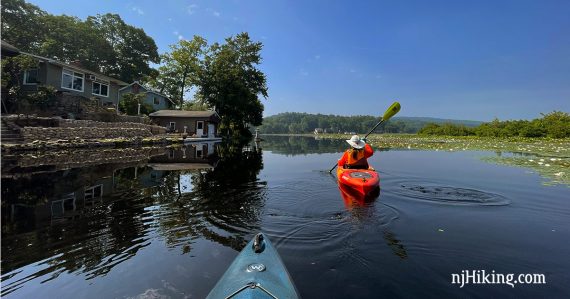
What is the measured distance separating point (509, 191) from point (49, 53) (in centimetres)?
5683

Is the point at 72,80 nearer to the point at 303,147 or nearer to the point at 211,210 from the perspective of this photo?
the point at 303,147

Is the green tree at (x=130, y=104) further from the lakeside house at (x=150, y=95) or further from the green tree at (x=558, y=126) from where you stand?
the green tree at (x=558, y=126)

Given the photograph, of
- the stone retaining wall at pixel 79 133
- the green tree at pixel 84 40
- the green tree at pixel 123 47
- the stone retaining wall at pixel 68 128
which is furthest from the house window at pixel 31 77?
the green tree at pixel 123 47

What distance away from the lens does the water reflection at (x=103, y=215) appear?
15.8 feet

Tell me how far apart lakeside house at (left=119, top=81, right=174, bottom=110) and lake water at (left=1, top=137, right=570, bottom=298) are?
30.8 m

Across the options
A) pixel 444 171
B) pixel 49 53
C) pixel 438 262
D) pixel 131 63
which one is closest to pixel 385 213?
pixel 438 262

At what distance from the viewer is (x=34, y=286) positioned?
4.00 meters

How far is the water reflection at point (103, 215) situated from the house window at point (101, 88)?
74.0 ft

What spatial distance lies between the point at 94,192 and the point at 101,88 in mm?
29384

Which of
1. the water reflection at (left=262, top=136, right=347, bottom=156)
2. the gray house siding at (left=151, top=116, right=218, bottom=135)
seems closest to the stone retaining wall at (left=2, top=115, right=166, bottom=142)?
the gray house siding at (left=151, top=116, right=218, bottom=135)

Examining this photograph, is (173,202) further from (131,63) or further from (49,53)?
(131,63)

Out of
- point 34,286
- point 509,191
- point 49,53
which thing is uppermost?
point 49,53

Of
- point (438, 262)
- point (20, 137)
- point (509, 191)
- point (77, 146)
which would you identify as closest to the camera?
point (438, 262)

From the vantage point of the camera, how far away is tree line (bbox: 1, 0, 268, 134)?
4131 cm
